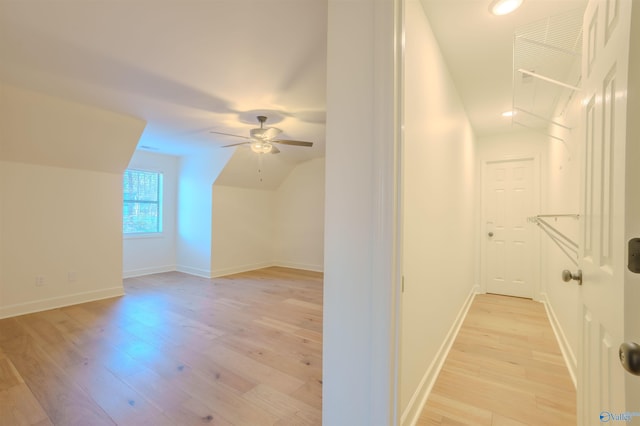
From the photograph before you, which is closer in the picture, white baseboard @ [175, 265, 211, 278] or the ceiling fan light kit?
the ceiling fan light kit

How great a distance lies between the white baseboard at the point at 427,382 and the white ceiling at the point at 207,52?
2.36 metres

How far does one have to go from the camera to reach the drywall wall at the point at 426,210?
4.61ft

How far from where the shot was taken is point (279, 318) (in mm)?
3145

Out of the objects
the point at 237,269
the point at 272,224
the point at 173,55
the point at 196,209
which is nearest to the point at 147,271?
the point at 196,209

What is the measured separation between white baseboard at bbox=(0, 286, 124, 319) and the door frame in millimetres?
5608

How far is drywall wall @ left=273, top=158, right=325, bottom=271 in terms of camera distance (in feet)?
19.2

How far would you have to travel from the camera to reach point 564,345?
7.66 feet

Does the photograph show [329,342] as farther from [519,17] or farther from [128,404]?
[519,17]

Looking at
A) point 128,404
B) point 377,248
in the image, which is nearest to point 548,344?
point 377,248

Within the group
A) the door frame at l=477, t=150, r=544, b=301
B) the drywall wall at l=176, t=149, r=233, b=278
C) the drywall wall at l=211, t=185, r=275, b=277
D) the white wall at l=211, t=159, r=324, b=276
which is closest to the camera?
the door frame at l=477, t=150, r=544, b=301

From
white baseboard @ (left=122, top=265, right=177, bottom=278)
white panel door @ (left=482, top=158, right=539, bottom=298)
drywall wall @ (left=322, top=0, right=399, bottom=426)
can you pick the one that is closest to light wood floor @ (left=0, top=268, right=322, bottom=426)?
drywall wall @ (left=322, top=0, right=399, bottom=426)

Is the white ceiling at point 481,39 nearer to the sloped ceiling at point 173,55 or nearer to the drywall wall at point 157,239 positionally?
the sloped ceiling at point 173,55

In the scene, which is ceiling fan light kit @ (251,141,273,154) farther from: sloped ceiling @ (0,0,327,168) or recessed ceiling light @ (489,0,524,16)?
recessed ceiling light @ (489,0,524,16)

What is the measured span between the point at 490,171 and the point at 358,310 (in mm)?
4202
